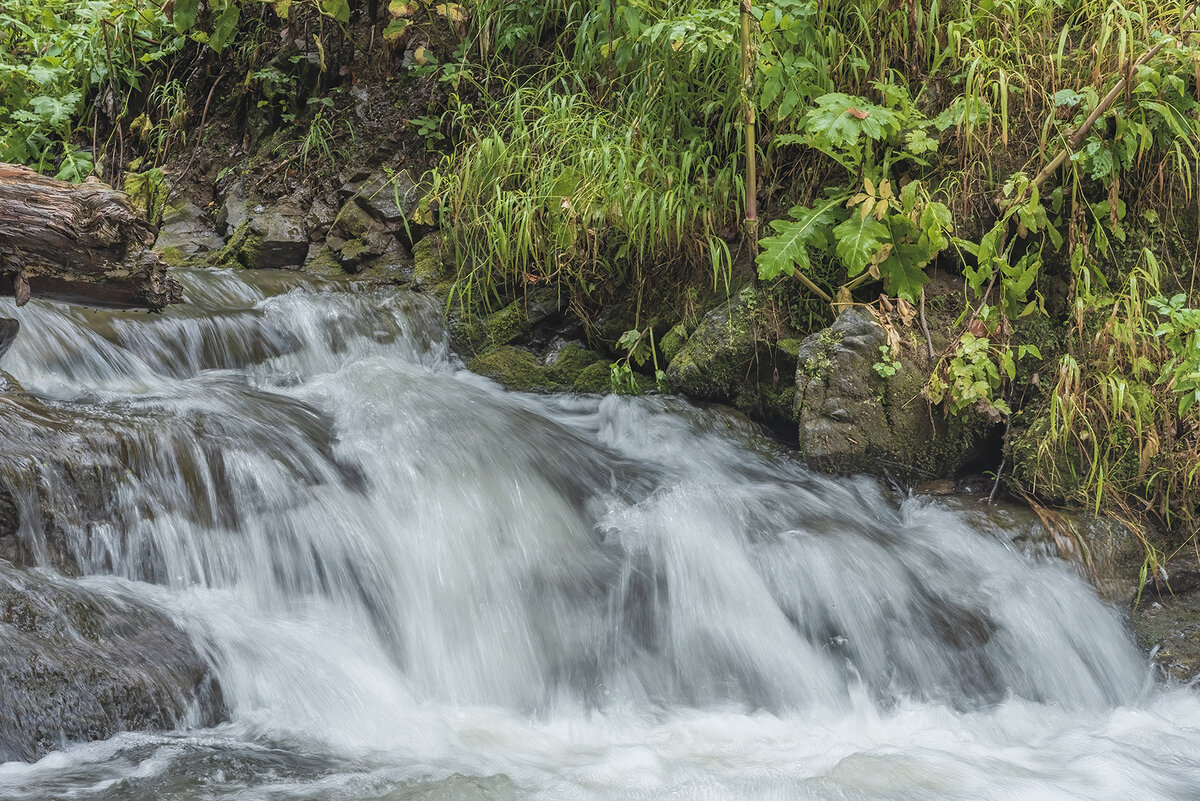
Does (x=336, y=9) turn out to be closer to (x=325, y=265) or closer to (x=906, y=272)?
(x=325, y=265)

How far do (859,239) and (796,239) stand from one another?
0.26 meters

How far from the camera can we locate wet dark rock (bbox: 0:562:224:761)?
207cm

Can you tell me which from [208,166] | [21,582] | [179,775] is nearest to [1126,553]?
[179,775]

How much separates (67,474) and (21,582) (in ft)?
1.53

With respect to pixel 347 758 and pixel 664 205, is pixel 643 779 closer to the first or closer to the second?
pixel 347 758

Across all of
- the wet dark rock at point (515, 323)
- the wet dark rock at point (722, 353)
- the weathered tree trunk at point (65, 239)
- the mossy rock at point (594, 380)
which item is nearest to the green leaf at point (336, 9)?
the wet dark rock at point (515, 323)

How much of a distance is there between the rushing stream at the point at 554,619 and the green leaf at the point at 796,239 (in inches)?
33.0

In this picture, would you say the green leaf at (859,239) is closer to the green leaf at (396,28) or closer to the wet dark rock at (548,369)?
the wet dark rock at (548,369)

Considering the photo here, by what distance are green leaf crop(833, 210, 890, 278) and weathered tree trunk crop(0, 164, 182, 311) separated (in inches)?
100

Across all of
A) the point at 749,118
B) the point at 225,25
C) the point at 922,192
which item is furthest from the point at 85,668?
the point at 225,25

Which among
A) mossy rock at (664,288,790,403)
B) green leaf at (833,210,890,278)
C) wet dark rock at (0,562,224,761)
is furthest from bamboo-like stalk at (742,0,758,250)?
wet dark rock at (0,562,224,761)

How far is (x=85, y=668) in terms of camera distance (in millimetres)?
2186

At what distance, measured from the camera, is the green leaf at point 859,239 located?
3668 mm

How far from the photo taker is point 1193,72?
357cm
